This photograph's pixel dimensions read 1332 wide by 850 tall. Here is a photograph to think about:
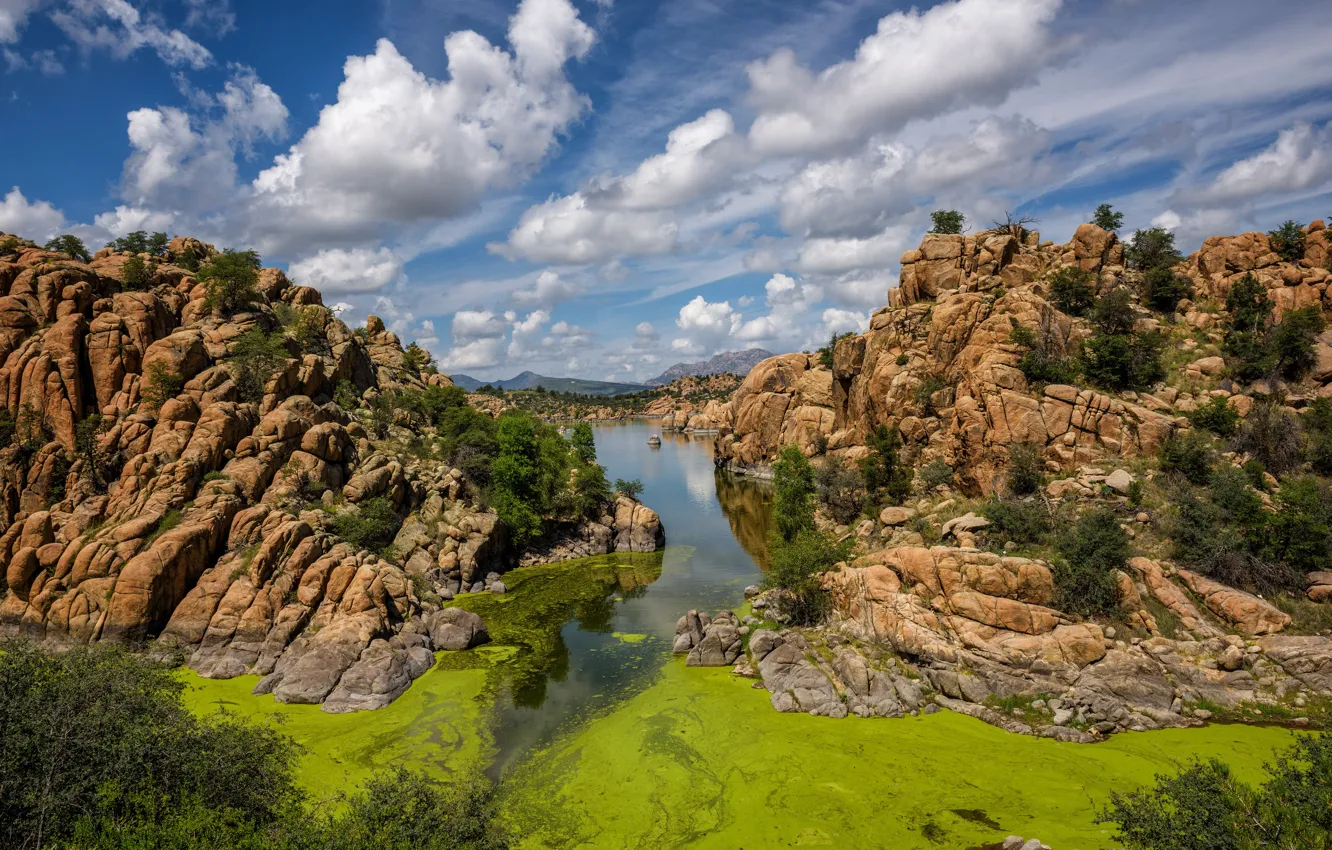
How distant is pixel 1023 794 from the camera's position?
1995cm

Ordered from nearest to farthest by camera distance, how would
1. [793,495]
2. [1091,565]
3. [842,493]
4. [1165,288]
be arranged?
1. [1091,565]
2. [1165,288]
3. [793,495]
4. [842,493]

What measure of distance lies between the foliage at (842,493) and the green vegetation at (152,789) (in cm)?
4050

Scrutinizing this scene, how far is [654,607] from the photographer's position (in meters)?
42.5

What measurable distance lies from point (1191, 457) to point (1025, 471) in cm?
793

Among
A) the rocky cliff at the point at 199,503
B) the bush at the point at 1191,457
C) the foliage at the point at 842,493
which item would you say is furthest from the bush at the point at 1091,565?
the rocky cliff at the point at 199,503

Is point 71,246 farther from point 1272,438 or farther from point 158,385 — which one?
point 1272,438

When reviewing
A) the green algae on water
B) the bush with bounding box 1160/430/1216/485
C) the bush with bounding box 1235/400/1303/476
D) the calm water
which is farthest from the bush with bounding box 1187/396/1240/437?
the calm water

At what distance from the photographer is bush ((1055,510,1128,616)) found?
2717 centimetres

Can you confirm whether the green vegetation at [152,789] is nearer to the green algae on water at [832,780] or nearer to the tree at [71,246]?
the green algae on water at [832,780]

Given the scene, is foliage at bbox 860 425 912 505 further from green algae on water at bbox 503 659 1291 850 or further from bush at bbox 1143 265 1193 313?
green algae on water at bbox 503 659 1291 850

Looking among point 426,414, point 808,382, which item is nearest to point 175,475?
point 426,414

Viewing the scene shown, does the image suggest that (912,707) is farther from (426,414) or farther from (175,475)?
(426,414)

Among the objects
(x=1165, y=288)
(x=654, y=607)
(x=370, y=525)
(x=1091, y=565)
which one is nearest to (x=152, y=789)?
(x=370, y=525)

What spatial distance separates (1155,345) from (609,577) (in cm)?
4240
